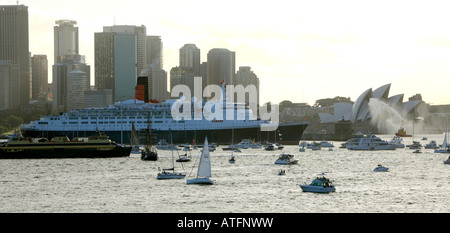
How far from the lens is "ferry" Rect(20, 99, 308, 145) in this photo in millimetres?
141375

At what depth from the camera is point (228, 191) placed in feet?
167

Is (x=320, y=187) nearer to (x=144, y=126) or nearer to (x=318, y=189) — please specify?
(x=318, y=189)

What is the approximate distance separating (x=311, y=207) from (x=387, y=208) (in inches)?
186

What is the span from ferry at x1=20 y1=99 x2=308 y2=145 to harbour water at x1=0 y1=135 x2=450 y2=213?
6333 cm

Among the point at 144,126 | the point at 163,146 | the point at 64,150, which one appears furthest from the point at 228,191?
the point at 144,126

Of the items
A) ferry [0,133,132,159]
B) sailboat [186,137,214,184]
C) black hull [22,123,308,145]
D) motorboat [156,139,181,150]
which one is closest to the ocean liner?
black hull [22,123,308,145]

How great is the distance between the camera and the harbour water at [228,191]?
4272 cm

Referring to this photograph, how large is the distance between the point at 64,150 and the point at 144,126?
44681 millimetres

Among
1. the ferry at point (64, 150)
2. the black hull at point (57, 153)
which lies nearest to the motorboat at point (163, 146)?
the black hull at point (57, 153)

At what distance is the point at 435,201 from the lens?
45.9 meters

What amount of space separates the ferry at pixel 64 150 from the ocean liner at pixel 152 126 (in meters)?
37.5

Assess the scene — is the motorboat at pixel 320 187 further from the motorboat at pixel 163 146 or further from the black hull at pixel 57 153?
the motorboat at pixel 163 146
